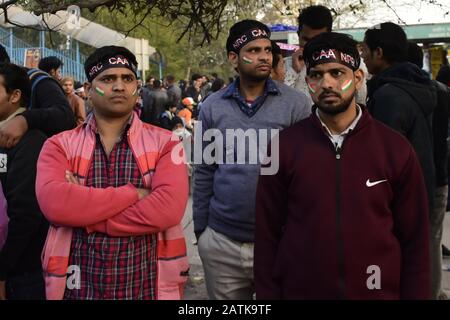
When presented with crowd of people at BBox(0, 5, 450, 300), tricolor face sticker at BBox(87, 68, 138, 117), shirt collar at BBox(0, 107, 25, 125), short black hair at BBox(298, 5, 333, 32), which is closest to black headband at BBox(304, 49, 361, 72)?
crowd of people at BBox(0, 5, 450, 300)

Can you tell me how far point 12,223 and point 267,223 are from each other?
53.4 inches

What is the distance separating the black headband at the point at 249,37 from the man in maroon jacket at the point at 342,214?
3.14 ft

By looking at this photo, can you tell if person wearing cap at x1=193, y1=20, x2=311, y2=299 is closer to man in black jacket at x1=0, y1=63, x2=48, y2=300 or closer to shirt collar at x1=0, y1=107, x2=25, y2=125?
man in black jacket at x1=0, y1=63, x2=48, y2=300

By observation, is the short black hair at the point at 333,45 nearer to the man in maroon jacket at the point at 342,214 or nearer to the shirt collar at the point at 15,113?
the man in maroon jacket at the point at 342,214

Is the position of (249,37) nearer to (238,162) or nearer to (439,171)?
(238,162)

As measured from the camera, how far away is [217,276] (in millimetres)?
3484

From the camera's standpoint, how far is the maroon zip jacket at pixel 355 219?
2611mm

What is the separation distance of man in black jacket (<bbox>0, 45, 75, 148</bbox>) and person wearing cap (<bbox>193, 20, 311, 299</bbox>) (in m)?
0.84

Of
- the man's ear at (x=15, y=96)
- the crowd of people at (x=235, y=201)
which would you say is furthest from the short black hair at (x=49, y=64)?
the crowd of people at (x=235, y=201)

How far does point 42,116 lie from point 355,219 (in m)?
1.91

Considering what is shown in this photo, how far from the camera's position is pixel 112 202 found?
272 centimetres

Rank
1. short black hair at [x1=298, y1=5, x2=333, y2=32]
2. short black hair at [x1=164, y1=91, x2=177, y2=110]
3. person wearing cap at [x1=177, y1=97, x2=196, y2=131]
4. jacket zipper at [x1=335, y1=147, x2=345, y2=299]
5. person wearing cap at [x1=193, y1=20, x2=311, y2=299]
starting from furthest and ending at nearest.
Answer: person wearing cap at [x1=177, y1=97, x2=196, y2=131] → short black hair at [x1=164, y1=91, x2=177, y2=110] → short black hair at [x1=298, y1=5, x2=333, y2=32] → person wearing cap at [x1=193, y1=20, x2=311, y2=299] → jacket zipper at [x1=335, y1=147, x2=345, y2=299]

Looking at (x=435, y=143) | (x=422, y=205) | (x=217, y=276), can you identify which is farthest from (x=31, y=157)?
(x=435, y=143)

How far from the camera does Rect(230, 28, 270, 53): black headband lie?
12.0 ft
